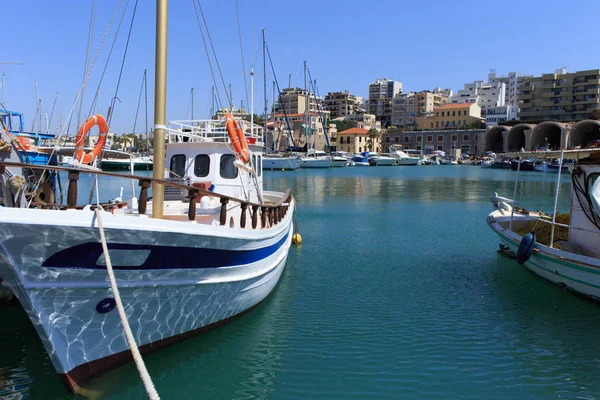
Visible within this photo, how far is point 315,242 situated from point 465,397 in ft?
39.9

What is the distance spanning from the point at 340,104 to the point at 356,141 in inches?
2012

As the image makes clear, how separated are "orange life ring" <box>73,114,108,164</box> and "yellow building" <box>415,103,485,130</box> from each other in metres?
137

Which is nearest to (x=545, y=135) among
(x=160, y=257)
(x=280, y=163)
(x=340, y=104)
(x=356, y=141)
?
(x=356, y=141)

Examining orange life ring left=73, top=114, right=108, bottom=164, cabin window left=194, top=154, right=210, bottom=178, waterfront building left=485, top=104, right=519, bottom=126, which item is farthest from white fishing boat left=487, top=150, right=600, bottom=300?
waterfront building left=485, top=104, right=519, bottom=126

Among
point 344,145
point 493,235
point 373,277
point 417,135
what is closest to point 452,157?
point 417,135

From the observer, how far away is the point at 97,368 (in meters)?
6.67

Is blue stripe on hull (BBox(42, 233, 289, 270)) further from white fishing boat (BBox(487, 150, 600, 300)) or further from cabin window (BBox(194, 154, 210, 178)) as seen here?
white fishing boat (BBox(487, 150, 600, 300))

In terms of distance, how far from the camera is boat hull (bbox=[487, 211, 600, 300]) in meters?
11.0

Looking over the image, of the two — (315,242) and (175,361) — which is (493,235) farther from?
(175,361)

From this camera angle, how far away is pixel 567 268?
11719 mm

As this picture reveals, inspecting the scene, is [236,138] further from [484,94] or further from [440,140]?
[484,94]

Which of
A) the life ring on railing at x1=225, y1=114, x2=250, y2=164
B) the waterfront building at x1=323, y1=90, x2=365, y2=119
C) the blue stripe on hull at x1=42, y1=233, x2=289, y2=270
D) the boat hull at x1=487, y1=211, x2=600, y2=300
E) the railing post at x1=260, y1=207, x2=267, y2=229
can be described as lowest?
the boat hull at x1=487, y1=211, x2=600, y2=300

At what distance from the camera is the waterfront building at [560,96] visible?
4363 inches

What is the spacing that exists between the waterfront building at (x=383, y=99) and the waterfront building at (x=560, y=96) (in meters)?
61.2
